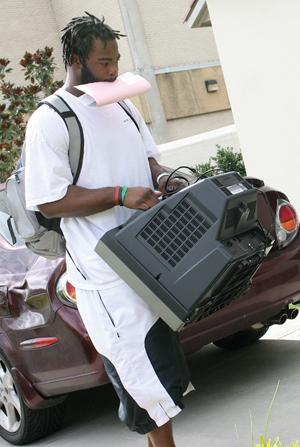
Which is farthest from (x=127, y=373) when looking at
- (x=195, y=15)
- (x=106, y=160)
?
(x=195, y=15)

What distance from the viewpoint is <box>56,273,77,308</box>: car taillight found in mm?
4379

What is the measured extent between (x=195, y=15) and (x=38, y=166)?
7.28 metres

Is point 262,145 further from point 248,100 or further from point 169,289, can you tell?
point 169,289

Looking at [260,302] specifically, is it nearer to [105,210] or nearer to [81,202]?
[105,210]

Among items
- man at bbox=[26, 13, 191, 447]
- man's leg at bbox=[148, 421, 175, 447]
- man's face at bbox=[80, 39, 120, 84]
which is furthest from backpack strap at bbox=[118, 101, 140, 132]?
man's leg at bbox=[148, 421, 175, 447]

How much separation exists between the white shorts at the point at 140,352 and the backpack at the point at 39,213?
12.6 inches

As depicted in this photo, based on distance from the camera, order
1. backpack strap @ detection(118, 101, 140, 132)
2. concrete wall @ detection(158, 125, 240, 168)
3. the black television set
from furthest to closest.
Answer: concrete wall @ detection(158, 125, 240, 168) → backpack strap @ detection(118, 101, 140, 132) → the black television set

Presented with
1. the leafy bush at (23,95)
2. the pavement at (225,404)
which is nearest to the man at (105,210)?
the pavement at (225,404)

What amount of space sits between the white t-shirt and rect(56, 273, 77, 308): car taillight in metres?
1.21

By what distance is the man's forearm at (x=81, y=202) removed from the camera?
2.93 meters

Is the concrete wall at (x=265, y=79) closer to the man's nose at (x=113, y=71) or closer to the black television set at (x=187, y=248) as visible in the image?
the man's nose at (x=113, y=71)

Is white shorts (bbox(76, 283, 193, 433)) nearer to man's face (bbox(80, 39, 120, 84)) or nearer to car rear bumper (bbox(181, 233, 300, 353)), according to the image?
man's face (bbox(80, 39, 120, 84))

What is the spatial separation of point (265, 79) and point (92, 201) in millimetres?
5915

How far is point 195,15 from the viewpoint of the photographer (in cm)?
985
